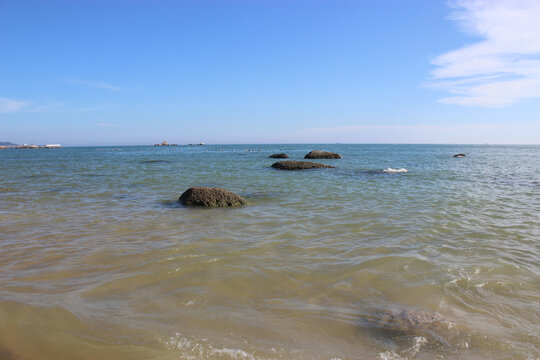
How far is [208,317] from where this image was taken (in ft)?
11.1

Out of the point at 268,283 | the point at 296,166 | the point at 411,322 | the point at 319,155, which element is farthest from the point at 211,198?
the point at 319,155

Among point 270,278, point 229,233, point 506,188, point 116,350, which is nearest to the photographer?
point 116,350

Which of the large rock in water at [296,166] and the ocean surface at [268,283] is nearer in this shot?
the ocean surface at [268,283]

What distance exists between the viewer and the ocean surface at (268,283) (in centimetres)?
294

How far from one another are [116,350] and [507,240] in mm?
6658

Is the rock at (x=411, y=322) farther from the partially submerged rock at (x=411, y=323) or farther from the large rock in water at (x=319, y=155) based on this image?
the large rock in water at (x=319, y=155)

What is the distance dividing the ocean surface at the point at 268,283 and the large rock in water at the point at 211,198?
933 mm

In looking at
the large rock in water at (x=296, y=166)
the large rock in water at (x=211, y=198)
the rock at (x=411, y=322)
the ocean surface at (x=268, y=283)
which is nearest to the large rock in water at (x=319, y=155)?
the large rock in water at (x=296, y=166)

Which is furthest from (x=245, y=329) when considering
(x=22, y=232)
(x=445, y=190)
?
(x=445, y=190)

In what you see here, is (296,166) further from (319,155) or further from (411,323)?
(411,323)

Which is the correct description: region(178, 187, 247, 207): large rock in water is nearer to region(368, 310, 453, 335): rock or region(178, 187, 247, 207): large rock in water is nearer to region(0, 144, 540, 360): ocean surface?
region(0, 144, 540, 360): ocean surface

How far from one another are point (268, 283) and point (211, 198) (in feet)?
18.1

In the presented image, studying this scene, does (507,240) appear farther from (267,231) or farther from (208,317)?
(208,317)

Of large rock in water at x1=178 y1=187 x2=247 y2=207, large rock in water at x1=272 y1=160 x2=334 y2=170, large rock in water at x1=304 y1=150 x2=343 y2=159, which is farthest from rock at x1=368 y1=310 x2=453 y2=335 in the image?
large rock in water at x1=304 y1=150 x2=343 y2=159
